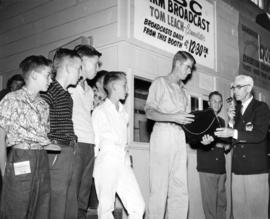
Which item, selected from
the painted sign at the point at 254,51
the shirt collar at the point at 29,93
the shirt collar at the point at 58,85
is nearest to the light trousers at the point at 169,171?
the shirt collar at the point at 58,85

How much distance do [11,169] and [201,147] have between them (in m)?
3.14

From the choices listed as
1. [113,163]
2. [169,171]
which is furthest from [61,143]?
[169,171]

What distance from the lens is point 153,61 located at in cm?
477

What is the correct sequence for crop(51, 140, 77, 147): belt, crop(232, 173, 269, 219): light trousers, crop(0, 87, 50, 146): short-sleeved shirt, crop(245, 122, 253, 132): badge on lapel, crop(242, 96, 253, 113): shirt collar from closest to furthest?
crop(0, 87, 50, 146): short-sleeved shirt < crop(51, 140, 77, 147): belt < crop(232, 173, 269, 219): light trousers < crop(245, 122, 253, 132): badge on lapel < crop(242, 96, 253, 113): shirt collar

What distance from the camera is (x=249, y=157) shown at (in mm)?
3473

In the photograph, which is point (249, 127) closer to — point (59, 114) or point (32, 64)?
point (59, 114)

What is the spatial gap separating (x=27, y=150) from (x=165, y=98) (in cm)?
170

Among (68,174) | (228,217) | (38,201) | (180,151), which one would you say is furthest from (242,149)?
(228,217)

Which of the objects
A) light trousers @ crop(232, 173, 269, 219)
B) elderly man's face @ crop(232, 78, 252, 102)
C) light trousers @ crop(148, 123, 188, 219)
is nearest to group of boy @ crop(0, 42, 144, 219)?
light trousers @ crop(148, 123, 188, 219)

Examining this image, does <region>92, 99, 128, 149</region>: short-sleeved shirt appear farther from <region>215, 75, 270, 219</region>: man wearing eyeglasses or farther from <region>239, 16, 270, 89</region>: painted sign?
<region>239, 16, 270, 89</region>: painted sign

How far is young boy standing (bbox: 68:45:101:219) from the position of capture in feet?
10.4

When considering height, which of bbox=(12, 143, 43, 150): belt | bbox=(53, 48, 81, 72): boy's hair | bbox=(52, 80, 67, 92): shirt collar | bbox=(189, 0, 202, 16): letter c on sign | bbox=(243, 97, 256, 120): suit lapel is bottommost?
bbox=(12, 143, 43, 150): belt

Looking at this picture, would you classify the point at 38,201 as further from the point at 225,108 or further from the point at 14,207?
the point at 225,108

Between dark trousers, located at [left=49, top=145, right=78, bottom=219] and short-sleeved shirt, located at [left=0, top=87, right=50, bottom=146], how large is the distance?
22cm
